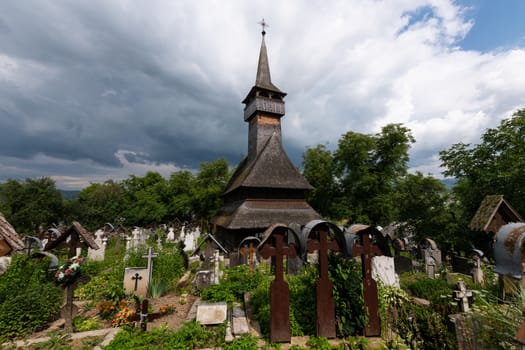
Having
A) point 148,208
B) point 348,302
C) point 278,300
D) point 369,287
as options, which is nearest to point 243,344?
point 278,300

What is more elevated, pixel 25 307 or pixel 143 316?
pixel 25 307

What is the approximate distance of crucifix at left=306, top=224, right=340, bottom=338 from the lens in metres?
4.01

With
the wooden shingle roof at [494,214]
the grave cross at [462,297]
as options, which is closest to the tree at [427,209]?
the wooden shingle roof at [494,214]

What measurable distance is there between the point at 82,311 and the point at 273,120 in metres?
17.0

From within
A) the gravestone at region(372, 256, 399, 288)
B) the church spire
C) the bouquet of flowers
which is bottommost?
the gravestone at region(372, 256, 399, 288)

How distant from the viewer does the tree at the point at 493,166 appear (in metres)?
11.6

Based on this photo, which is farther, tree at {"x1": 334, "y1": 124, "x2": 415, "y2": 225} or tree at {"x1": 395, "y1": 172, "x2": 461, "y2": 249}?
tree at {"x1": 334, "y1": 124, "x2": 415, "y2": 225}

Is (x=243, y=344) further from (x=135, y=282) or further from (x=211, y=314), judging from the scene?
(x=135, y=282)

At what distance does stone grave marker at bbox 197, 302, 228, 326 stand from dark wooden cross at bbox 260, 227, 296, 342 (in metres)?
1.38

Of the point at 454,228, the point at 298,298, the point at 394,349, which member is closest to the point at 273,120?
the point at 454,228

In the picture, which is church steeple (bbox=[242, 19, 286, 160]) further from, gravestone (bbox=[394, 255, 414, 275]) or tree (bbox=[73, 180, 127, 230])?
tree (bbox=[73, 180, 127, 230])

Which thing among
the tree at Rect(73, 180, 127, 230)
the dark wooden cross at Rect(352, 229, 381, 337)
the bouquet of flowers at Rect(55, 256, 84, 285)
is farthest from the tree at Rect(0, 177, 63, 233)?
the dark wooden cross at Rect(352, 229, 381, 337)

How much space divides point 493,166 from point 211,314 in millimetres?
17394

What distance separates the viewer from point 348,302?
4.16 m
